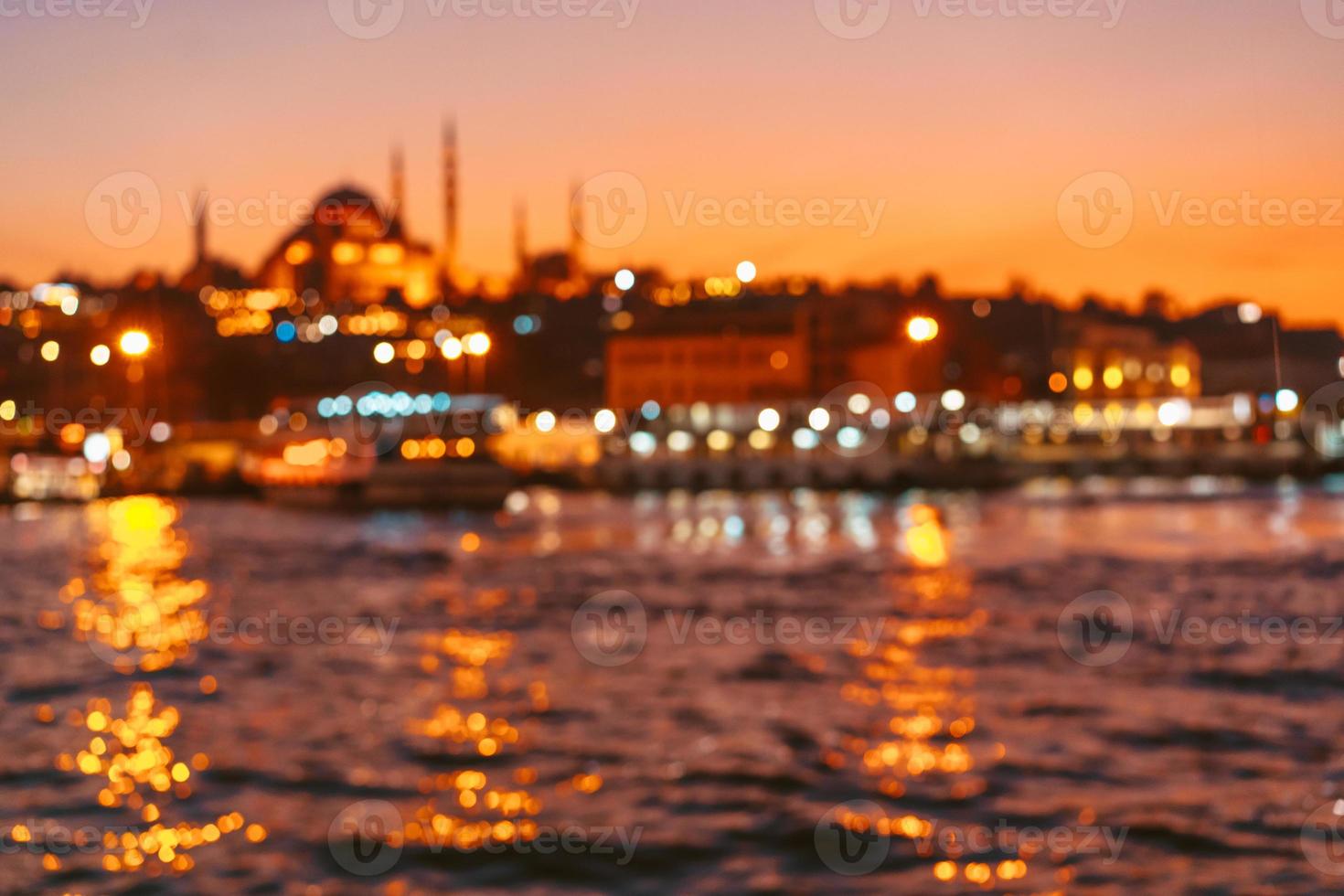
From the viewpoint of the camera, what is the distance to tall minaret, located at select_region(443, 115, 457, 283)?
99.7 m

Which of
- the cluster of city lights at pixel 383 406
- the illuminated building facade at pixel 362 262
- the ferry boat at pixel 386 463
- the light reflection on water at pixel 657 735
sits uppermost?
the illuminated building facade at pixel 362 262

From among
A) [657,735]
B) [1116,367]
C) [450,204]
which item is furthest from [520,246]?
[657,735]

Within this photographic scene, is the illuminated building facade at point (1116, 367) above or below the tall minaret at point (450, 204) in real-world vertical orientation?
below

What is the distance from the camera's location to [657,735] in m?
9.08

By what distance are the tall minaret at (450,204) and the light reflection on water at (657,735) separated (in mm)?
82822

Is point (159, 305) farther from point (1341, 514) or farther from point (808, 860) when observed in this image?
point (808, 860)

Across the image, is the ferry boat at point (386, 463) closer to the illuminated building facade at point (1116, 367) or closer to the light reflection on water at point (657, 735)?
the light reflection on water at point (657, 735)

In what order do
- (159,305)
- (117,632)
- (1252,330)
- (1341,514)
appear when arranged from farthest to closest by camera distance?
1. (1252,330)
2. (159,305)
3. (1341,514)
4. (117,632)

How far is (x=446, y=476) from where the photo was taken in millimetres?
42469

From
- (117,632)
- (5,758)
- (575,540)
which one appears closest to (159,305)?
(575,540)

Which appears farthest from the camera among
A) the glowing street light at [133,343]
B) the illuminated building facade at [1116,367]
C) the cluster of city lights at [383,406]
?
the illuminated building facade at [1116,367]

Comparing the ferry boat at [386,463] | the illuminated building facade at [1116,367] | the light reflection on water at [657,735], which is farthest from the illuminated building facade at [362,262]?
the light reflection on water at [657,735]

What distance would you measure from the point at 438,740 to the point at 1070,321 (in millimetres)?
77452

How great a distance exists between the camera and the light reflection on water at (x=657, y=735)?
21.1ft
